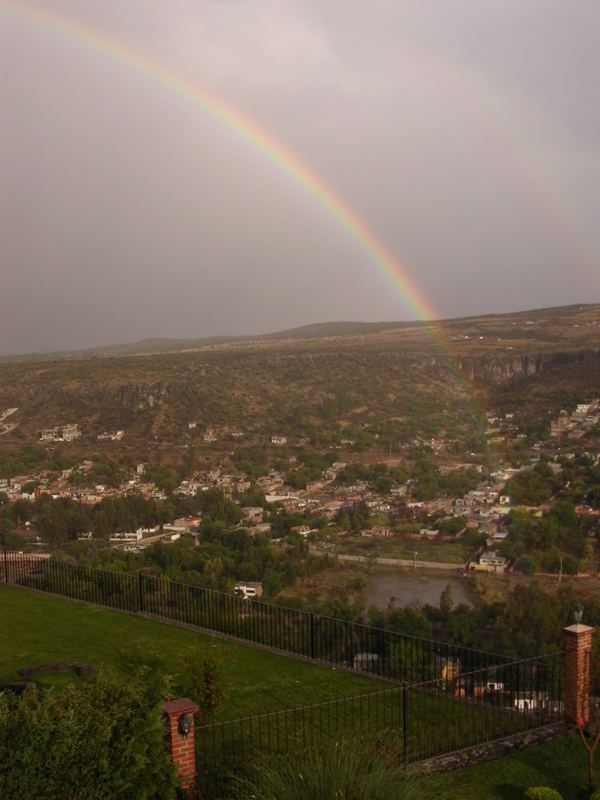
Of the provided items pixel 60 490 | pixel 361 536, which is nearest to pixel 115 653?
pixel 361 536

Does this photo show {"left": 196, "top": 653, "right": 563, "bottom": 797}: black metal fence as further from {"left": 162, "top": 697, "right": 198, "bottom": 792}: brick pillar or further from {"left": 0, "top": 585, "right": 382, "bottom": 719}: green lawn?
{"left": 0, "top": 585, "right": 382, "bottom": 719}: green lawn

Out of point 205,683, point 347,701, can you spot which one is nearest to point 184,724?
point 205,683

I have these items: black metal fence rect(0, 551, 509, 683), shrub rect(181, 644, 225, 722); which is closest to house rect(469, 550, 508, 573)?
black metal fence rect(0, 551, 509, 683)

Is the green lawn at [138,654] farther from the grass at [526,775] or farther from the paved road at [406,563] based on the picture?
the paved road at [406,563]

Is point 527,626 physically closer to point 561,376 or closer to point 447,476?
point 447,476

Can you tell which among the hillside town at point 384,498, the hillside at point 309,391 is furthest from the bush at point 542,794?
the hillside at point 309,391

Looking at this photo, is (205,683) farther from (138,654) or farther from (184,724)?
(138,654)
